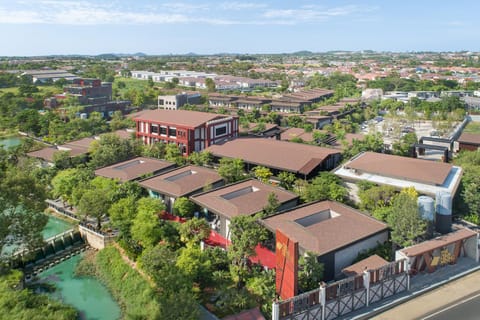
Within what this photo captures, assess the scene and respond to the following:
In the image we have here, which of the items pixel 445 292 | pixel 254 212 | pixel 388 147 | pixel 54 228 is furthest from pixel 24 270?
pixel 388 147

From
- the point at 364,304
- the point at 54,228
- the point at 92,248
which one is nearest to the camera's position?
the point at 364,304

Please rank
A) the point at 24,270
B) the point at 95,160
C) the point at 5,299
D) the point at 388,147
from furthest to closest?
the point at 388,147 < the point at 95,160 < the point at 24,270 < the point at 5,299

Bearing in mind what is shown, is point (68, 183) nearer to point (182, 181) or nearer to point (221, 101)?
point (182, 181)

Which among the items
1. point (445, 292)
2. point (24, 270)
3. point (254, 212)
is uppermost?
point (254, 212)

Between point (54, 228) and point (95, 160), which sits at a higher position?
point (95, 160)

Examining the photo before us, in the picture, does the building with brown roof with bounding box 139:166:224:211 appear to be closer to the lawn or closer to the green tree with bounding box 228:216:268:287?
the green tree with bounding box 228:216:268:287

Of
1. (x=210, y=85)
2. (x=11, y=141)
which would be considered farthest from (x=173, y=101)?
(x=210, y=85)

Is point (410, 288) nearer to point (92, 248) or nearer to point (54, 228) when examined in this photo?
point (92, 248)
